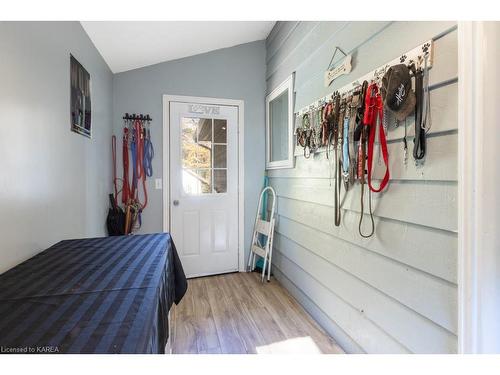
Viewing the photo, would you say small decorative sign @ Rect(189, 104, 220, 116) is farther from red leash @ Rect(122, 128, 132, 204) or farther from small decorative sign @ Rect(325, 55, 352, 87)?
small decorative sign @ Rect(325, 55, 352, 87)

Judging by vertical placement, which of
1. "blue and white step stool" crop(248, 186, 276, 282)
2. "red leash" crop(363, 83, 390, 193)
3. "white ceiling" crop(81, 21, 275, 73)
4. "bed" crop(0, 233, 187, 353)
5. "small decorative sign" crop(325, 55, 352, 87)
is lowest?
"blue and white step stool" crop(248, 186, 276, 282)

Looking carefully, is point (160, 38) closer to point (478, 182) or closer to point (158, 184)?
point (158, 184)

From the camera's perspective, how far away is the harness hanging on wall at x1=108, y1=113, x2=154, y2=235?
2.64 metres

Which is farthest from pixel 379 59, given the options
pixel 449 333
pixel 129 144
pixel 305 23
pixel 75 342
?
pixel 129 144

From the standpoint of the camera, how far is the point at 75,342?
0.57 meters

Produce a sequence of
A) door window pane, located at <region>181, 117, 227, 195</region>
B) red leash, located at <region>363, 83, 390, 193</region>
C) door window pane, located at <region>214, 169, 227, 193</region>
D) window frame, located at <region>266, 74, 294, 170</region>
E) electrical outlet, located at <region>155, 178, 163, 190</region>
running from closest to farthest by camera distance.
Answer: red leash, located at <region>363, 83, 390, 193</region>
window frame, located at <region>266, 74, 294, 170</region>
electrical outlet, located at <region>155, 178, 163, 190</region>
door window pane, located at <region>181, 117, 227, 195</region>
door window pane, located at <region>214, 169, 227, 193</region>

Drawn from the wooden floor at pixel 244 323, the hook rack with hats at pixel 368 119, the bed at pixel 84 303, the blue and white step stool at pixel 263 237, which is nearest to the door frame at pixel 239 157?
the blue and white step stool at pixel 263 237

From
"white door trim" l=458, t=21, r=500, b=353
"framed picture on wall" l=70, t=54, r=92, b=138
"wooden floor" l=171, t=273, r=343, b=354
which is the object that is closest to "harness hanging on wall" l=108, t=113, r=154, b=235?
"framed picture on wall" l=70, t=54, r=92, b=138

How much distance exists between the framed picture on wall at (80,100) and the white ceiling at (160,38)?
14.7 inches

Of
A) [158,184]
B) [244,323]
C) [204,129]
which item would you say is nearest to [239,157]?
[204,129]

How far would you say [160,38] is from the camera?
7.38 ft

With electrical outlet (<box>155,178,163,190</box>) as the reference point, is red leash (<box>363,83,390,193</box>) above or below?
above

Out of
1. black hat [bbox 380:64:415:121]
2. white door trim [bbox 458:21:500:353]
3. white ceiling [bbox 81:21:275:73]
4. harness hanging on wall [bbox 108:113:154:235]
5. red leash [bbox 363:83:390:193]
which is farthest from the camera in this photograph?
harness hanging on wall [bbox 108:113:154:235]
